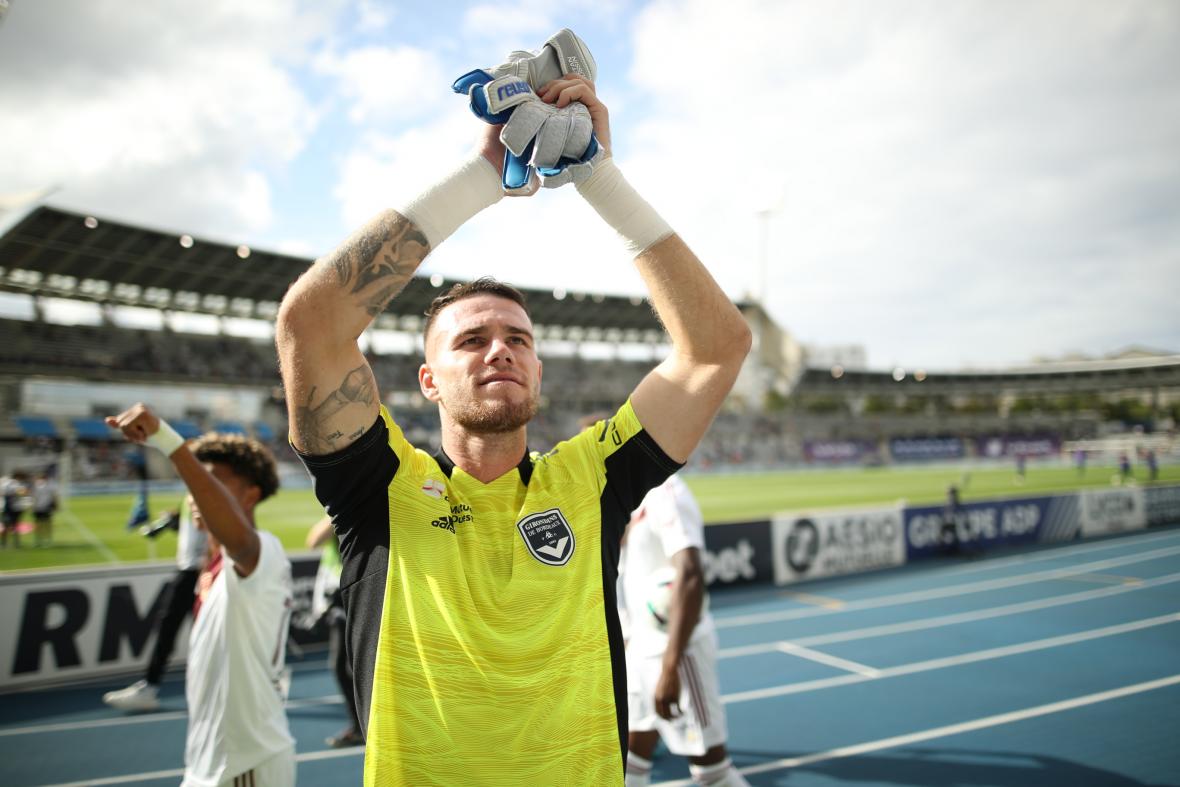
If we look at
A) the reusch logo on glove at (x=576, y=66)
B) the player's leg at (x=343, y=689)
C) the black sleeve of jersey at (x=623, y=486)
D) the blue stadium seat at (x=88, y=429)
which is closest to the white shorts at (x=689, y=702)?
the black sleeve of jersey at (x=623, y=486)

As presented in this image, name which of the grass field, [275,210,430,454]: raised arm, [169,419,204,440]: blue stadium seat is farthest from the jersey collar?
[169,419,204,440]: blue stadium seat

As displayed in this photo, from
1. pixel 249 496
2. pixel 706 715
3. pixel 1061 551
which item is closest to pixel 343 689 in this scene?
pixel 249 496

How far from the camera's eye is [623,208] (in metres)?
2.02

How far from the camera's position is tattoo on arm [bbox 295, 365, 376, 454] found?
172cm

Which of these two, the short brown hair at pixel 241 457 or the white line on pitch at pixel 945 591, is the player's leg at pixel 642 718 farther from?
the white line on pitch at pixel 945 591

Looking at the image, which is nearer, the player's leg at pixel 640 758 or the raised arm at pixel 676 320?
the raised arm at pixel 676 320

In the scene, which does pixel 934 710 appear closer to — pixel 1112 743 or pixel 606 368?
pixel 1112 743

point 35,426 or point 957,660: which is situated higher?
point 35,426

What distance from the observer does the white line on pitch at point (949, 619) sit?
9.39m

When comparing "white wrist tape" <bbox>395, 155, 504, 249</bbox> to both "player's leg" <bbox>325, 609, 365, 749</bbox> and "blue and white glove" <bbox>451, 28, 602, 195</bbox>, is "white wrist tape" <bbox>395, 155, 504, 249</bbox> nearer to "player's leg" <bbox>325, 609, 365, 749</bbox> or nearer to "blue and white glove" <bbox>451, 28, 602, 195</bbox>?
"blue and white glove" <bbox>451, 28, 602, 195</bbox>

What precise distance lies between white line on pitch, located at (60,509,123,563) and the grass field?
22 millimetres

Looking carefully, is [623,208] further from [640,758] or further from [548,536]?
[640,758]

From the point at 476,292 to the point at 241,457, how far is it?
266cm

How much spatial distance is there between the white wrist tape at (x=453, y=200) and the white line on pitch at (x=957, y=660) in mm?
7081
